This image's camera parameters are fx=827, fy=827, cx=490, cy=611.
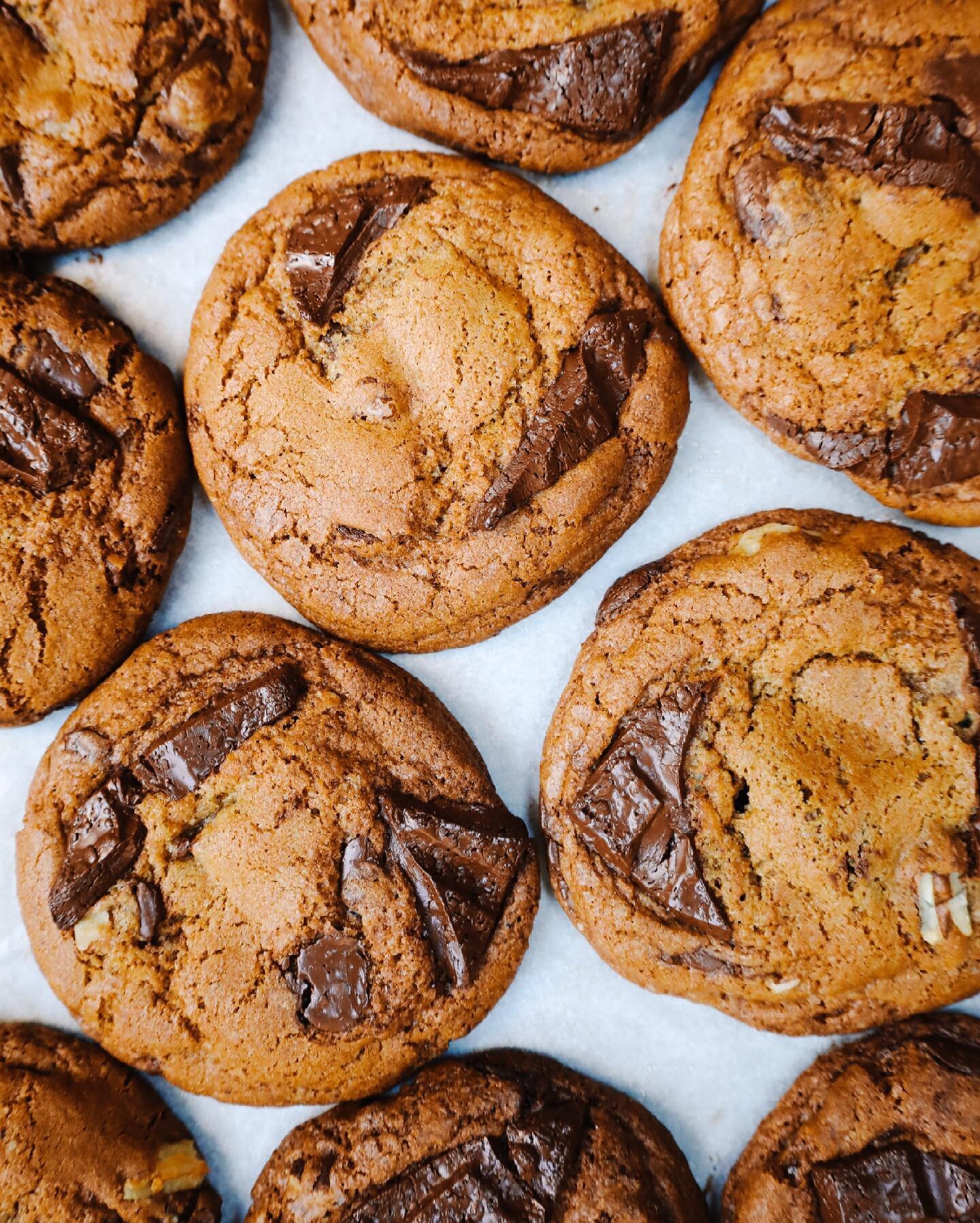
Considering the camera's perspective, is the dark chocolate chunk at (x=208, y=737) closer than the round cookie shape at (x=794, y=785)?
No

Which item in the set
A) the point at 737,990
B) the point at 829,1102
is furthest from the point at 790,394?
the point at 829,1102

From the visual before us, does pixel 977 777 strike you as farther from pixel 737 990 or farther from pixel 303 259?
pixel 303 259

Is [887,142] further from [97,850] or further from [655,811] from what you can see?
[97,850]

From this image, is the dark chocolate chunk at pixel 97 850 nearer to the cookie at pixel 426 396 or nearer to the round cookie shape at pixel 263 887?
the round cookie shape at pixel 263 887

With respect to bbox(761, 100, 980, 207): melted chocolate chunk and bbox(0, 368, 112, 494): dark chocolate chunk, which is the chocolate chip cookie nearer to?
bbox(761, 100, 980, 207): melted chocolate chunk

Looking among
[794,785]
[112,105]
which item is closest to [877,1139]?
[794,785]

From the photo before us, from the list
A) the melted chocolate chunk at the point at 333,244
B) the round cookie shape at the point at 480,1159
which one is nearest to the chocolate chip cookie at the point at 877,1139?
the round cookie shape at the point at 480,1159

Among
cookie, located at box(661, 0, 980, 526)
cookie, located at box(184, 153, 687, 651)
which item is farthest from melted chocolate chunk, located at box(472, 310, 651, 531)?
cookie, located at box(661, 0, 980, 526)
